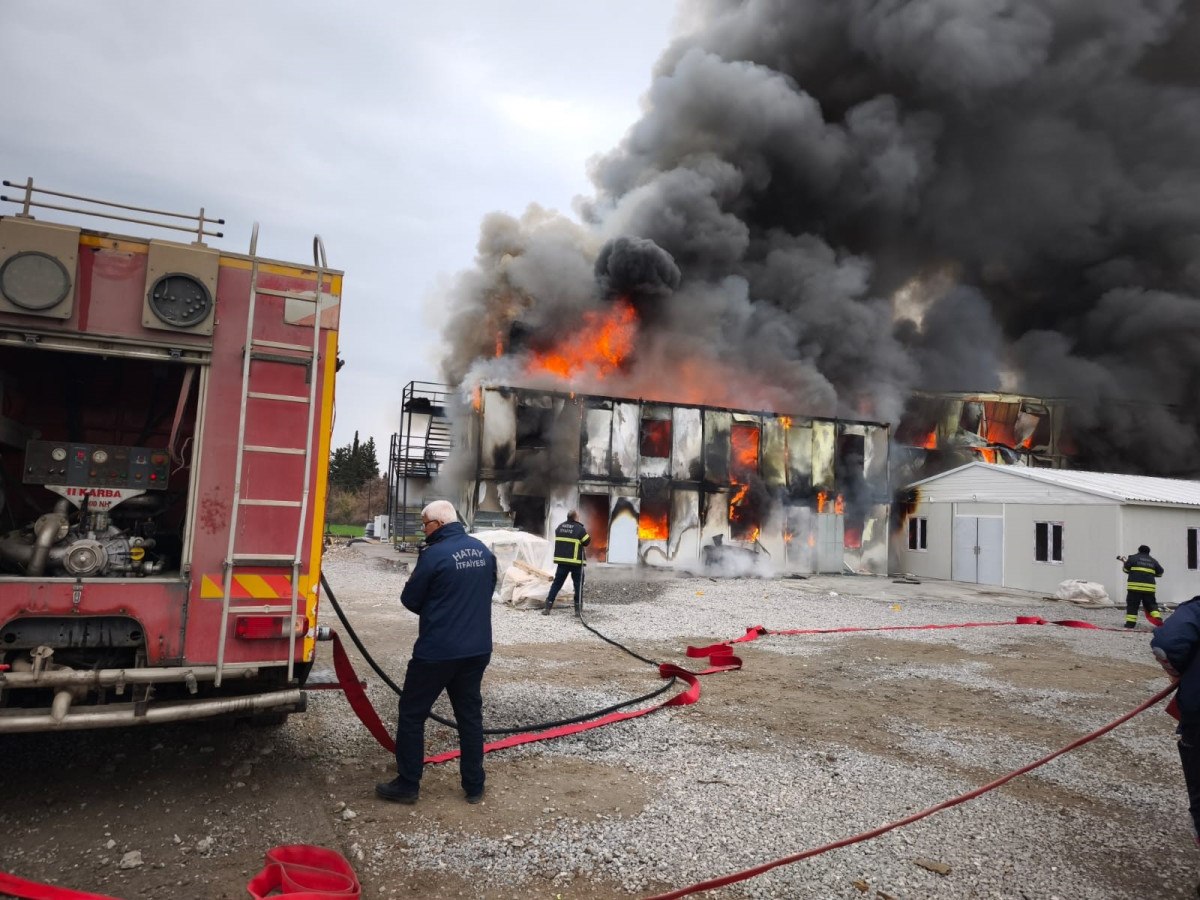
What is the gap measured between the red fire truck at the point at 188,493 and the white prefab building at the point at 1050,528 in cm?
1833

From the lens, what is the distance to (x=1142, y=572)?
12.4m

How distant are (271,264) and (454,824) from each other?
3.08 m

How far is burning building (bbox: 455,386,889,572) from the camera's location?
20750 mm

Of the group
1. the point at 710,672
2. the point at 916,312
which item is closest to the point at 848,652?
the point at 710,672

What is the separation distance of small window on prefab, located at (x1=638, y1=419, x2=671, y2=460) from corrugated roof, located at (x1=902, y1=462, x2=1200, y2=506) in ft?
27.6

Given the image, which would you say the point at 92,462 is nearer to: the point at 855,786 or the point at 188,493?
the point at 188,493

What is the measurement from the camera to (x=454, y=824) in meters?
3.75

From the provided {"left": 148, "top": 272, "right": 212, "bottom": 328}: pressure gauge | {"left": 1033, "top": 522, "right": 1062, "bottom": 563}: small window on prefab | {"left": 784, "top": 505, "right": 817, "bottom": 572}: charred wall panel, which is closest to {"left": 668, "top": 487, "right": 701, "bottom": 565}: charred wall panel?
{"left": 784, "top": 505, "right": 817, "bottom": 572}: charred wall panel

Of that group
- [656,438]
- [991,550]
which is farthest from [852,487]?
[656,438]

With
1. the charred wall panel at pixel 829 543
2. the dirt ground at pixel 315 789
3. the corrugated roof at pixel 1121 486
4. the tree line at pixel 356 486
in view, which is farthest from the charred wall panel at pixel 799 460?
the tree line at pixel 356 486

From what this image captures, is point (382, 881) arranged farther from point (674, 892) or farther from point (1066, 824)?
point (1066, 824)

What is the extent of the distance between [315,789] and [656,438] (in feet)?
61.1

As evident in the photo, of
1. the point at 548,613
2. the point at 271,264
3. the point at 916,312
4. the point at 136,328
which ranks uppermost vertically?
the point at 916,312

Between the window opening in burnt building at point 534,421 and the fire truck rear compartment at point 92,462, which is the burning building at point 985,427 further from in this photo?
the fire truck rear compartment at point 92,462
